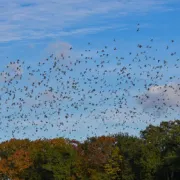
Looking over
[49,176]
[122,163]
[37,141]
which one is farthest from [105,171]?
[37,141]

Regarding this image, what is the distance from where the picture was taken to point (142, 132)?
113812mm

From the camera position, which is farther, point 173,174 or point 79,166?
point 79,166

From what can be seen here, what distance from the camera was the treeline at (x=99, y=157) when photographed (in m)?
99.6

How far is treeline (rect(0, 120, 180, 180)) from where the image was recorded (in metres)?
99.6

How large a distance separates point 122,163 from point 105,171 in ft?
10.0

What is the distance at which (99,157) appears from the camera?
105750mm

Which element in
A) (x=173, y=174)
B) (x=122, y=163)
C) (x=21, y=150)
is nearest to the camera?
(x=173, y=174)

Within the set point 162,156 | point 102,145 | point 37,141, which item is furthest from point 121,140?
point 37,141

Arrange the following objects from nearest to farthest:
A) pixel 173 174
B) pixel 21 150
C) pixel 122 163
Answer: pixel 173 174 → pixel 122 163 → pixel 21 150

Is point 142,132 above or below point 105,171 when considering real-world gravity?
above

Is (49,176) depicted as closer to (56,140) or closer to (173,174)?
(56,140)

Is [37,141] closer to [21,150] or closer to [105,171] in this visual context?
[21,150]

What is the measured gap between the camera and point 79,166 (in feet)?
350

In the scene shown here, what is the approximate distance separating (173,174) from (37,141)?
28904 mm
